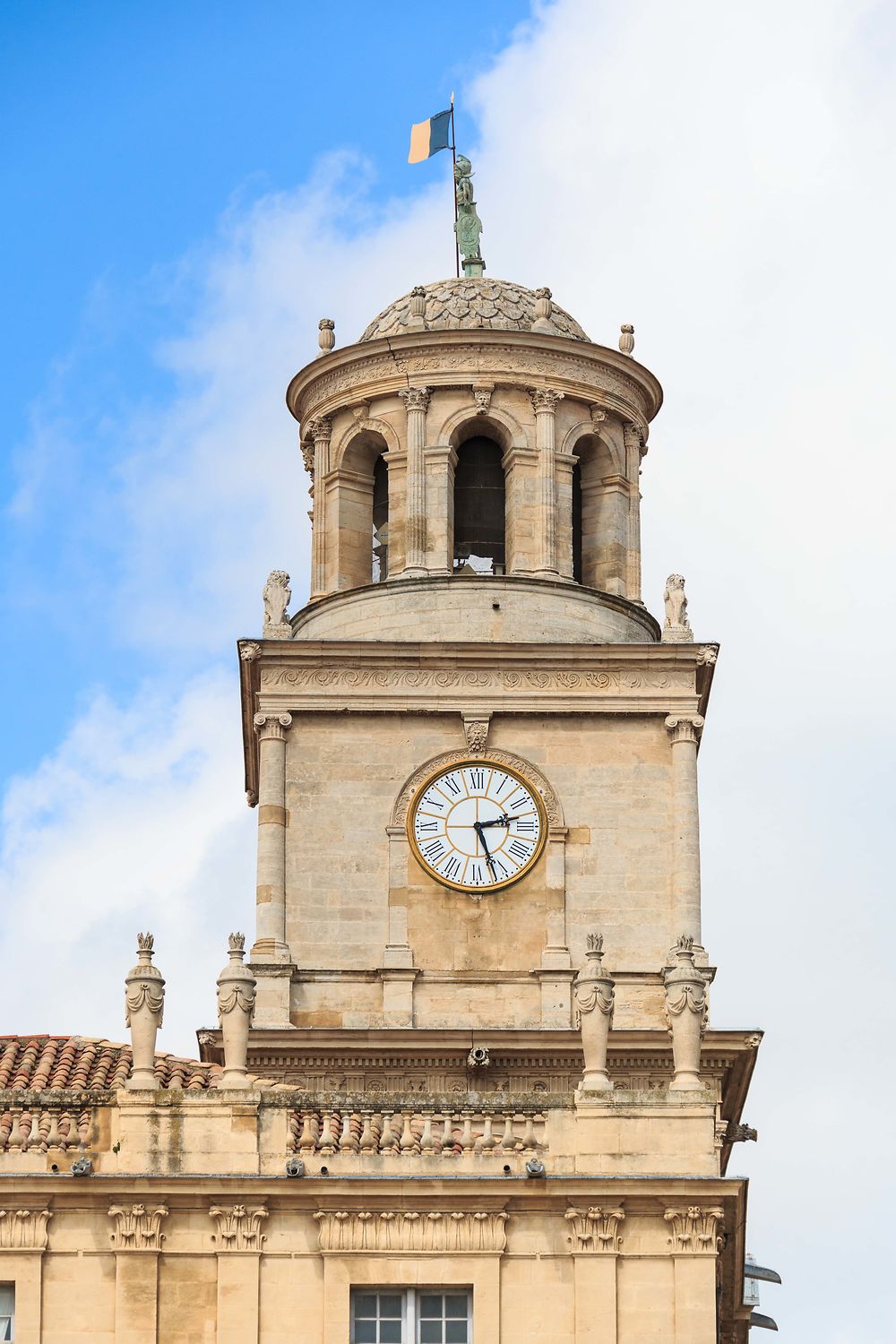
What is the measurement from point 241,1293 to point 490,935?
13.0m

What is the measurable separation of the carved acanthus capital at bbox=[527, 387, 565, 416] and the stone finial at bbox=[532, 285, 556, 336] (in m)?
0.84

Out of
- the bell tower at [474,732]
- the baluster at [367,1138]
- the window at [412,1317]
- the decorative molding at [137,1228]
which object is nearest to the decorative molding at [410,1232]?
the window at [412,1317]

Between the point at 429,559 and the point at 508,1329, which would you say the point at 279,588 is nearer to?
the point at 429,559

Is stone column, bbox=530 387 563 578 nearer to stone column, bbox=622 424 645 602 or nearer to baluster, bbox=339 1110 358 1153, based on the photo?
stone column, bbox=622 424 645 602

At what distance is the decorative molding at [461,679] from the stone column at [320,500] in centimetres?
233

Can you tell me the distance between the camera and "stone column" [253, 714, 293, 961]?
192ft

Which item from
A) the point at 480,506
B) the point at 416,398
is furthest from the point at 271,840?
the point at 416,398

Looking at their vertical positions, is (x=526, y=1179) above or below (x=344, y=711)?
below

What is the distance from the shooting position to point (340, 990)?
192ft

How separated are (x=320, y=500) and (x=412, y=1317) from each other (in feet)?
63.8

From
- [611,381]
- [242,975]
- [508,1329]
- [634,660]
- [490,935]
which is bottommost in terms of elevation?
[508,1329]

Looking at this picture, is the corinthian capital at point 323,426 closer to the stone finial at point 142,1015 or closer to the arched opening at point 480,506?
the arched opening at point 480,506

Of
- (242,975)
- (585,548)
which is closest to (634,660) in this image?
(585,548)

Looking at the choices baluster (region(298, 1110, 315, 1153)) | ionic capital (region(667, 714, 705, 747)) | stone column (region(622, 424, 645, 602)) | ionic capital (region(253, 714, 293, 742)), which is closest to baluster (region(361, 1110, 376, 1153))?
baluster (region(298, 1110, 315, 1153))
